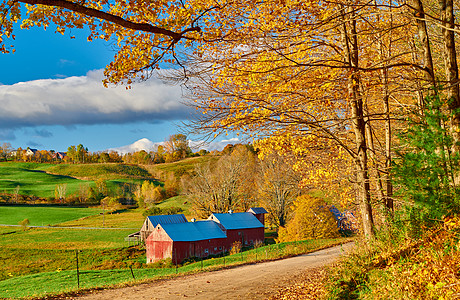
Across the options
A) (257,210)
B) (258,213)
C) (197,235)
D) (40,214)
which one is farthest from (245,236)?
(40,214)

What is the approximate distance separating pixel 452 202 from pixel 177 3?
708 cm

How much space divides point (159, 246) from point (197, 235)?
4098 millimetres

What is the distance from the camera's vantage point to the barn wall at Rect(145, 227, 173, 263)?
33.8 m

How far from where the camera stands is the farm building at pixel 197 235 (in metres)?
34.1

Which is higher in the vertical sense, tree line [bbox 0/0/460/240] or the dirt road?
tree line [bbox 0/0/460/240]

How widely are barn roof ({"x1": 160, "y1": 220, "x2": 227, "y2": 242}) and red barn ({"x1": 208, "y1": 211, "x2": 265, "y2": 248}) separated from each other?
139 cm

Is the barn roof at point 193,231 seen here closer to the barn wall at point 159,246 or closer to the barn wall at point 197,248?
the barn wall at point 197,248

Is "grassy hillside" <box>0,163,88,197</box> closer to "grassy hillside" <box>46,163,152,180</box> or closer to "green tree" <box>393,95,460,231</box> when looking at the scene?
"grassy hillside" <box>46,163,152,180</box>

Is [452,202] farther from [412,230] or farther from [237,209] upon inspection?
[237,209]

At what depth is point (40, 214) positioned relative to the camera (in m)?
74.4

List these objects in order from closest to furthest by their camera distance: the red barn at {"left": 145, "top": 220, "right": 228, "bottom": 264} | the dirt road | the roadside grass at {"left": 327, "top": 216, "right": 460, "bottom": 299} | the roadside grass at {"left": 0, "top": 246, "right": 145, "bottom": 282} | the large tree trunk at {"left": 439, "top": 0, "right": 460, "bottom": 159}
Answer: the roadside grass at {"left": 327, "top": 216, "right": 460, "bottom": 299}, the large tree trunk at {"left": 439, "top": 0, "right": 460, "bottom": 159}, the dirt road, the roadside grass at {"left": 0, "top": 246, "right": 145, "bottom": 282}, the red barn at {"left": 145, "top": 220, "right": 228, "bottom": 264}

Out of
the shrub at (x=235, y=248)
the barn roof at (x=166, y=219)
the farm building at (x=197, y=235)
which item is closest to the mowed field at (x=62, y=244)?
the farm building at (x=197, y=235)

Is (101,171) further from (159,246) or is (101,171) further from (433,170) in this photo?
(433,170)

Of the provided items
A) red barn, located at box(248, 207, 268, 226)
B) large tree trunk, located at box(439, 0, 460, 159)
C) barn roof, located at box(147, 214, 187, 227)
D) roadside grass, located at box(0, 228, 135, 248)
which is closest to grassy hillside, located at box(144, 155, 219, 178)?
roadside grass, located at box(0, 228, 135, 248)
